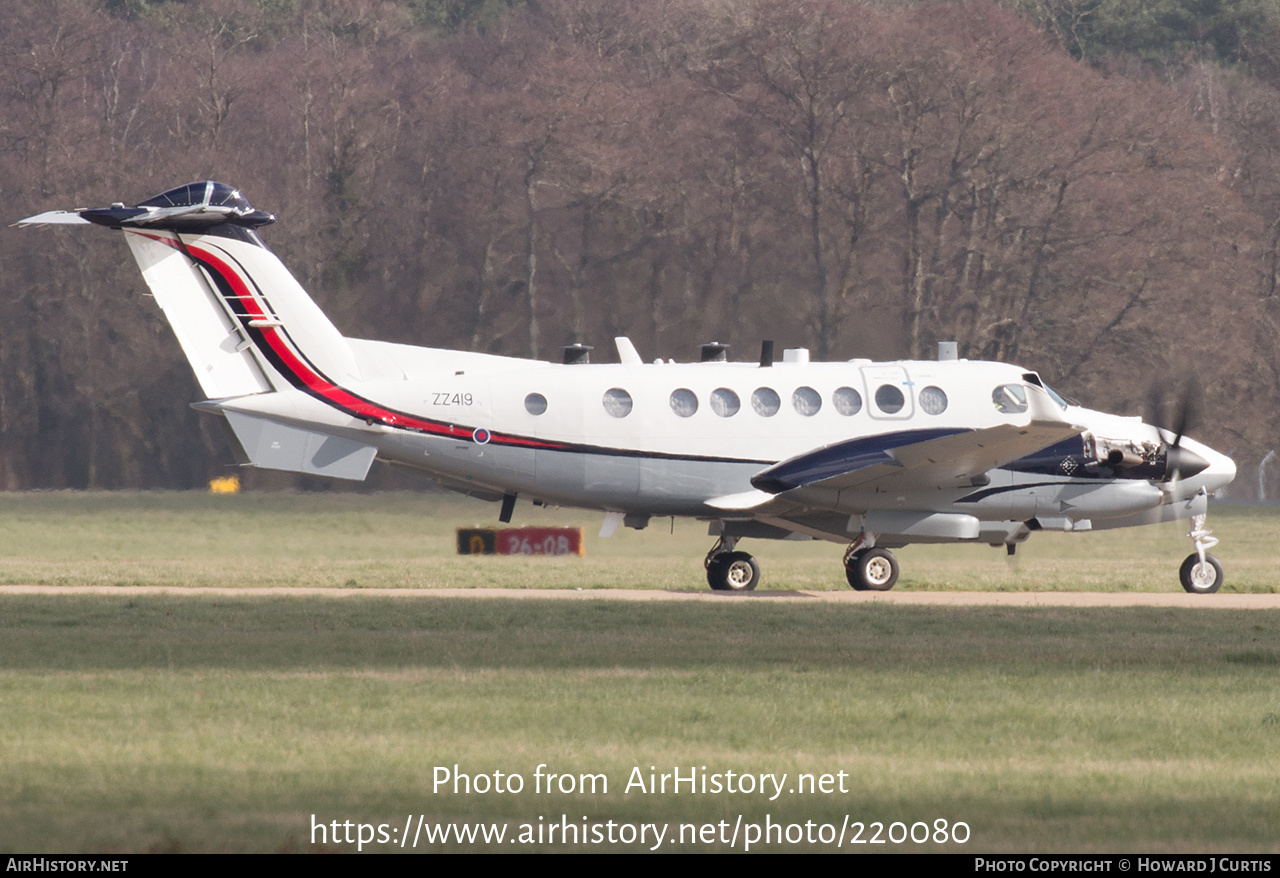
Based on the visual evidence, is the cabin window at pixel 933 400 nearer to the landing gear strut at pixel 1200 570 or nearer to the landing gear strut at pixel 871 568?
the landing gear strut at pixel 871 568

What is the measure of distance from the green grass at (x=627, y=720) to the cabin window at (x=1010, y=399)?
6.01 metres

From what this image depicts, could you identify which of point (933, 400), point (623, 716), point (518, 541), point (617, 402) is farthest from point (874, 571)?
point (623, 716)

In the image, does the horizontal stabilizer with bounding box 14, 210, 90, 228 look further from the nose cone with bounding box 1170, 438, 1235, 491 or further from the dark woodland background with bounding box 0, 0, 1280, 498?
the dark woodland background with bounding box 0, 0, 1280, 498

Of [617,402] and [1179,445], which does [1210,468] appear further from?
[617,402]

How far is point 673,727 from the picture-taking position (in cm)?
1284

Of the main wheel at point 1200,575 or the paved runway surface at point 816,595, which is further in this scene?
the main wheel at point 1200,575

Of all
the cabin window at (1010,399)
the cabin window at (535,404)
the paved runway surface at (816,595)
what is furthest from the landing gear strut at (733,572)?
the cabin window at (1010,399)

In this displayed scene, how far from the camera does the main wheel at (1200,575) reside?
27.2 meters

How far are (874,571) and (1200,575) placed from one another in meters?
5.44

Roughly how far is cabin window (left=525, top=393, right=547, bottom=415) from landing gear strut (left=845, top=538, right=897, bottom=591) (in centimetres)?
546

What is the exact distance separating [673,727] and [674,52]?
57780 millimetres

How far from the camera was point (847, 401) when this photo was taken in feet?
86.6

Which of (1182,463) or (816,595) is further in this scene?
(1182,463)
